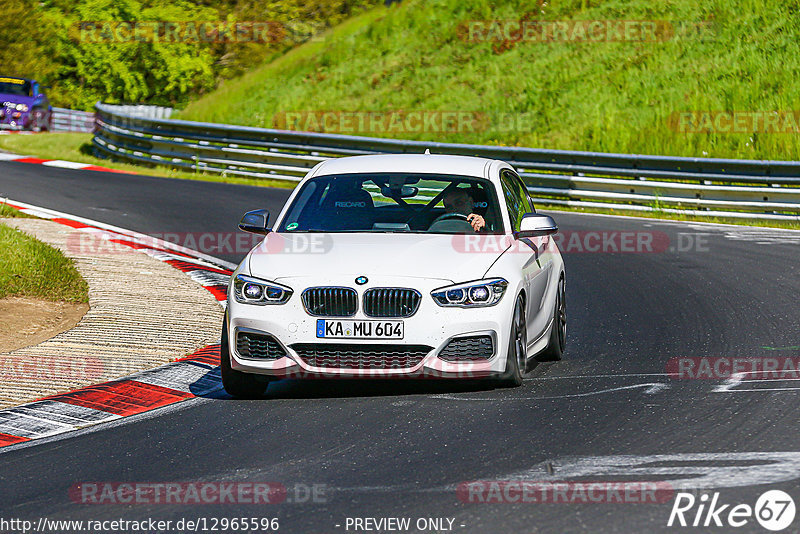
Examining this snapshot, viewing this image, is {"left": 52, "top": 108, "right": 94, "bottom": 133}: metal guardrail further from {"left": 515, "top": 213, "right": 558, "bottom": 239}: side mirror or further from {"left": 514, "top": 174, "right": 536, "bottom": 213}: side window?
{"left": 515, "top": 213, "right": 558, "bottom": 239}: side mirror

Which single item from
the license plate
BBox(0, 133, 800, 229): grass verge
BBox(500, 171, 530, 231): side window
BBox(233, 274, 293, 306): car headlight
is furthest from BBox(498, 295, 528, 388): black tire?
BBox(0, 133, 800, 229): grass verge

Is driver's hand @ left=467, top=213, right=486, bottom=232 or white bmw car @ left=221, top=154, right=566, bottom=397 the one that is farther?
driver's hand @ left=467, top=213, right=486, bottom=232

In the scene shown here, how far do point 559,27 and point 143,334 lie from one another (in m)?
26.4

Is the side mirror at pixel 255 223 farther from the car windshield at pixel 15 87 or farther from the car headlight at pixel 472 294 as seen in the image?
the car windshield at pixel 15 87

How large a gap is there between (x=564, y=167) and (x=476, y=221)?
13774 millimetres

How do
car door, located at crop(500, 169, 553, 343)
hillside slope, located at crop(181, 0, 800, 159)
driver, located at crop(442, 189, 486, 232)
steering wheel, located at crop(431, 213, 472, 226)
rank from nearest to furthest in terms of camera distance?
car door, located at crop(500, 169, 553, 343) → steering wheel, located at crop(431, 213, 472, 226) → driver, located at crop(442, 189, 486, 232) → hillside slope, located at crop(181, 0, 800, 159)

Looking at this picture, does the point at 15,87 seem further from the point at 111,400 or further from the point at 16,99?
the point at 111,400

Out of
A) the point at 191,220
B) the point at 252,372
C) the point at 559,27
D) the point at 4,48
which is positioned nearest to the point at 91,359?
the point at 252,372

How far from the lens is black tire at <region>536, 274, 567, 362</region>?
9.17 meters

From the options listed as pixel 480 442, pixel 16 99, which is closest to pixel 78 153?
pixel 16 99

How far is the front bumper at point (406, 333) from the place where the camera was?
→ 7613 millimetres

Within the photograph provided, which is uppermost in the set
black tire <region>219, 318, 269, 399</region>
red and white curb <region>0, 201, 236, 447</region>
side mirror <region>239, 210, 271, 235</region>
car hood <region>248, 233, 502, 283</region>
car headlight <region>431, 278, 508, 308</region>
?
side mirror <region>239, 210, 271, 235</region>

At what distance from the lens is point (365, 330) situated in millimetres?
7590

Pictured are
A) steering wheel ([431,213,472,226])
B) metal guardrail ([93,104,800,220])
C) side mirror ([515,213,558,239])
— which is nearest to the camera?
side mirror ([515,213,558,239])
